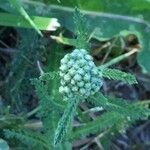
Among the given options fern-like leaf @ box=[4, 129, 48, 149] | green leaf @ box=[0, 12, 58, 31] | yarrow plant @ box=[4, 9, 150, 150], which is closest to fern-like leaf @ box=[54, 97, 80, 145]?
yarrow plant @ box=[4, 9, 150, 150]

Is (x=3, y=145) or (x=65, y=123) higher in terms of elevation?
(x=65, y=123)

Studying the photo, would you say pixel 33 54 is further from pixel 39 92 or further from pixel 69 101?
pixel 69 101

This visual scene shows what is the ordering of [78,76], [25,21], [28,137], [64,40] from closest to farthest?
1. [78,76]
2. [28,137]
3. [25,21]
4. [64,40]

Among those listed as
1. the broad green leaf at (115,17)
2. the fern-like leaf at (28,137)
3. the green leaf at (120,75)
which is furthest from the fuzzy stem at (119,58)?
the green leaf at (120,75)

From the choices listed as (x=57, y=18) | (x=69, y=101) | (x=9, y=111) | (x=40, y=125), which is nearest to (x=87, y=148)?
(x=40, y=125)

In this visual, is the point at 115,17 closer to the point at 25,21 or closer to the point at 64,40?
the point at 64,40

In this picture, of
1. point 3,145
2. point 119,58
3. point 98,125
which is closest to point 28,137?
point 3,145
